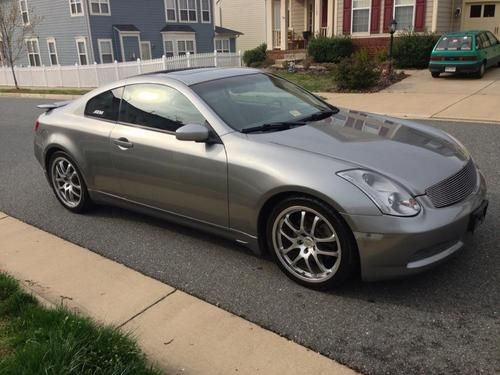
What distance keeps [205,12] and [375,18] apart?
1678 cm

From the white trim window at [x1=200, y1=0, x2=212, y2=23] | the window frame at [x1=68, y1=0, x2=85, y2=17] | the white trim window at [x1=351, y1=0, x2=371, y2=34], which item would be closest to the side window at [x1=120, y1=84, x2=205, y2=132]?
the white trim window at [x1=351, y1=0, x2=371, y2=34]

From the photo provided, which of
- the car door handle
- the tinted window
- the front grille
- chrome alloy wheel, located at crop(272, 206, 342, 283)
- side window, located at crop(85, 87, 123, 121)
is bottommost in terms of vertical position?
chrome alloy wheel, located at crop(272, 206, 342, 283)

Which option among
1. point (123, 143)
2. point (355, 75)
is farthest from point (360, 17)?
point (123, 143)

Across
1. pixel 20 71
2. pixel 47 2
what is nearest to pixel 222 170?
pixel 20 71

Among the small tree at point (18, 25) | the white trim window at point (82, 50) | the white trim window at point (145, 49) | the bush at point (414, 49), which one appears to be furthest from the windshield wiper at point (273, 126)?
the white trim window at point (145, 49)

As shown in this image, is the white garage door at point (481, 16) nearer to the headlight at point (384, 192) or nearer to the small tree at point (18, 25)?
the headlight at point (384, 192)

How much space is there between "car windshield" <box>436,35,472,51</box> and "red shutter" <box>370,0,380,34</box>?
523 centimetres

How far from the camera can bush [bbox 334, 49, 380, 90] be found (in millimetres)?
14711

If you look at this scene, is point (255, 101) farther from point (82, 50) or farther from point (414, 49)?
point (82, 50)

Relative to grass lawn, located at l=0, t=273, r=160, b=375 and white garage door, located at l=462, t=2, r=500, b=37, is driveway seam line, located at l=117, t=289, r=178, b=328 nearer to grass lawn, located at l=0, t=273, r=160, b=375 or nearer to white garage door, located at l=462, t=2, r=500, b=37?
grass lawn, located at l=0, t=273, r=160, b=375

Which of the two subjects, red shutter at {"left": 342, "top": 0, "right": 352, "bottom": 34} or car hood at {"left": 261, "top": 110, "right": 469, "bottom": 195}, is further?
red shutter at {"left": 342, "top": 0, "right": 352, "bottom": 34}

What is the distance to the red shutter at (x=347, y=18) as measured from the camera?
22.0 metres

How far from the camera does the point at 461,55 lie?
51.9ft

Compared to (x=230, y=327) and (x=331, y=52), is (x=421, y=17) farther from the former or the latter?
(x=230, y=327)
